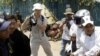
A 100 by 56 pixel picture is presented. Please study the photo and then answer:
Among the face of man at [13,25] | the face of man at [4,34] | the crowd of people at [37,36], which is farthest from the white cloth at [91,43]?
the face of man at [4,34]

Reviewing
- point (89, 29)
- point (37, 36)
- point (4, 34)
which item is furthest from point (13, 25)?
point (37, 36)

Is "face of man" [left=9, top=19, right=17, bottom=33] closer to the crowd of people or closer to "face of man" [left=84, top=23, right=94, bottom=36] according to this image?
the crowd of people

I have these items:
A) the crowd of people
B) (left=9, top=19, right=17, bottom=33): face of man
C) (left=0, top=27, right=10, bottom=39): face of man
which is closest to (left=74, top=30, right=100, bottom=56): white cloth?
the crowd of people

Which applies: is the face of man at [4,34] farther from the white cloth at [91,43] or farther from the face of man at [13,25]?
the white cloth at [91,43]

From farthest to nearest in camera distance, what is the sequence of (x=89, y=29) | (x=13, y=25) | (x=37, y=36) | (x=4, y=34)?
(x=37, y=36)
(x=89, y=29)
(x=13, y=25)
(x=4, y=34)

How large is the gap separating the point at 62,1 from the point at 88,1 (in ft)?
4.63

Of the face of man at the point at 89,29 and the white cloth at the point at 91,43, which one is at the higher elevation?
the face of man at the point at 89,29

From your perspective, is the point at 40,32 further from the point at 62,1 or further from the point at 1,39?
the point at 62,1

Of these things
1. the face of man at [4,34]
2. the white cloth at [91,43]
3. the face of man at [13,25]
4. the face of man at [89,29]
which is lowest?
the white cloth at [91,43]

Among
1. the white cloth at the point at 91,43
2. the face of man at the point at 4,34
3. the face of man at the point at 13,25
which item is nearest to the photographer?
the face of man at the point at 4,34

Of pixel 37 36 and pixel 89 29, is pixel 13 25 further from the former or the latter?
pixel 37 36

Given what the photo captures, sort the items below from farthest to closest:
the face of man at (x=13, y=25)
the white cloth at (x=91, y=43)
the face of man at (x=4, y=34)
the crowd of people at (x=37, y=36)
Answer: the white cloth at (x=91, y=43) < the face of man at (x=13, y=25) < the crowd of people at (x=37, y=36) < the face of man at (x=4, y=34)

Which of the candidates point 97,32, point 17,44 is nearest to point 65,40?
point 97,32

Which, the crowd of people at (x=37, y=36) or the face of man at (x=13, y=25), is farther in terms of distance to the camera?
the face of man at (x=13, y=25)
